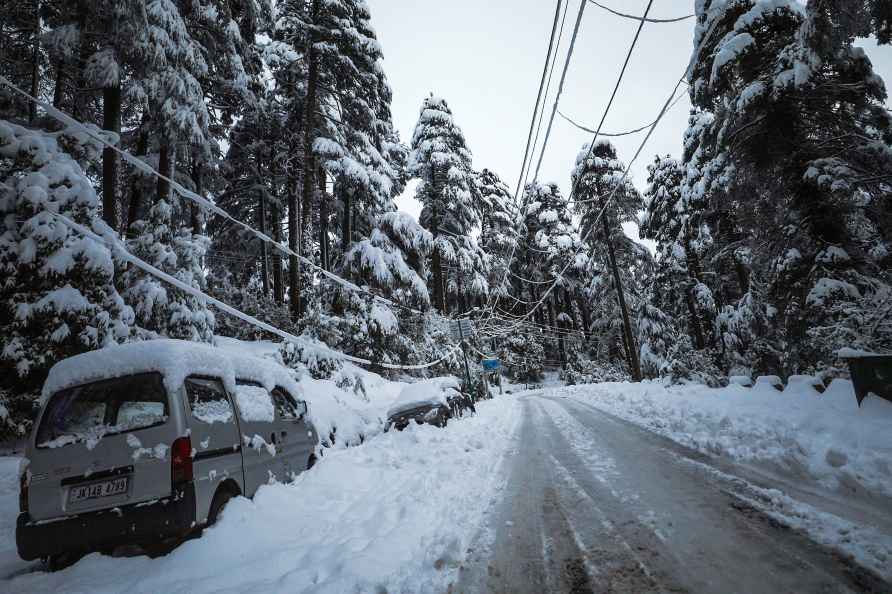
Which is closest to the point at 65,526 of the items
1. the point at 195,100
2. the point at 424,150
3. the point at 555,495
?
the point at 555,495

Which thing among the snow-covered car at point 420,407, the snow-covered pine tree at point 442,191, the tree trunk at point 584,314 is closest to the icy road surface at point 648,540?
the snow-covered car at point 420,407

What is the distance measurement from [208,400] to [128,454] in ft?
2.51

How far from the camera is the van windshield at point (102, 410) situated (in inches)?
131

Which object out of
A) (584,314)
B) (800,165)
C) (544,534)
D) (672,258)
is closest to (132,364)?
(544,534)

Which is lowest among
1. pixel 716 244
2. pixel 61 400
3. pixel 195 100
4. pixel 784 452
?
pixel 784 452

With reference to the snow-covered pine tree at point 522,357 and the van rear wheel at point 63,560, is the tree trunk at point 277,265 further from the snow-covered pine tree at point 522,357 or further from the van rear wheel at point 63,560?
the snow-covered pine tree at point 522,357

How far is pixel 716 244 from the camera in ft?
51.9

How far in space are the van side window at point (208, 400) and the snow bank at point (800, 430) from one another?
5995 millimetres

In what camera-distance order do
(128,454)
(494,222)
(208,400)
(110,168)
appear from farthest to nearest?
(494,222) → (110,168) → (208,400) → (128,454)

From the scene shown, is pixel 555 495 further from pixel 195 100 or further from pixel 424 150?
pixel 424 150

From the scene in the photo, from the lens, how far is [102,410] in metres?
3.44

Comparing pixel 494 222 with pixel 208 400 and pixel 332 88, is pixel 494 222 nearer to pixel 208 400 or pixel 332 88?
pixel 332 88

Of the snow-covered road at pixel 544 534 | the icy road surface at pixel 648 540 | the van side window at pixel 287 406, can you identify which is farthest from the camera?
the van side window at pixel 287 406

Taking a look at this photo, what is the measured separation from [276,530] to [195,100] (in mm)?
11825
